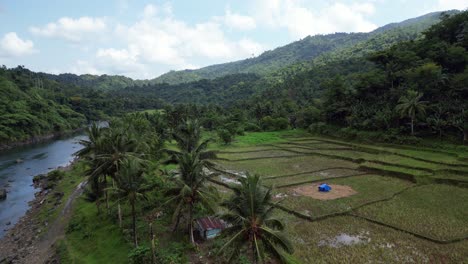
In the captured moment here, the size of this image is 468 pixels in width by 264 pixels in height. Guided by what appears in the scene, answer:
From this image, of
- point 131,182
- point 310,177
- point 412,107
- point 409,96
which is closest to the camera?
point 131,182

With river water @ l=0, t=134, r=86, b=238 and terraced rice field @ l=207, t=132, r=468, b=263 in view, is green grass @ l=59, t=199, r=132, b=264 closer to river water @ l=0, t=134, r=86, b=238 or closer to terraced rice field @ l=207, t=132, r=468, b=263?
river water @ l=0, t=134, r=86, b=238

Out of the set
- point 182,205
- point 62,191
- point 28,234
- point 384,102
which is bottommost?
point 28,234

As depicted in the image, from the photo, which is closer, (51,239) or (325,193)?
(51,239)

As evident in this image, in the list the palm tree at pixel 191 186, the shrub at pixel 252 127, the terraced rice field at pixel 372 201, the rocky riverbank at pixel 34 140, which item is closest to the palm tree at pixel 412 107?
the terraced rice field at pixel 372 201

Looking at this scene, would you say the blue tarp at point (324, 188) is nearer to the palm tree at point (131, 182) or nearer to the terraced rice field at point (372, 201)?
the terraced rice field at point (372, 201)

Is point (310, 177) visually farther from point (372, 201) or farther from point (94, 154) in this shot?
point (94, 154)

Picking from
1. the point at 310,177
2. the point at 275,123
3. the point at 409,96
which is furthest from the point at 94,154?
the point at 275,123
